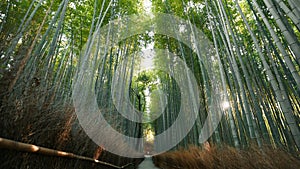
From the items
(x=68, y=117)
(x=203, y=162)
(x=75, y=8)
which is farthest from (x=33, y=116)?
(x=75, y=8)

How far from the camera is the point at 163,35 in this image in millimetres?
5715

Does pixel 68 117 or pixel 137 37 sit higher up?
pixel 137 37

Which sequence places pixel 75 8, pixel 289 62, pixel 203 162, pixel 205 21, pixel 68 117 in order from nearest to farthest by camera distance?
pixel 289 62 → pixel 68 117 → pixel 203 162 → pixel 75 8 → pixel 205 21

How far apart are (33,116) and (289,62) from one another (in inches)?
68.9

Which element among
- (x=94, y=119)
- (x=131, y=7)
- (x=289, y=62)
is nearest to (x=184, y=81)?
(x=131, y=7)

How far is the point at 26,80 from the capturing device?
3.65 ft

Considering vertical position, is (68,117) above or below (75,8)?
below

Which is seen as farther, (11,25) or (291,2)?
(291,2)

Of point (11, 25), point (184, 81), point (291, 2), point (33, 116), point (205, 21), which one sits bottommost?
point (33, 116)

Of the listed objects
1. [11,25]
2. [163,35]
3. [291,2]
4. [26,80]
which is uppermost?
[163,35]

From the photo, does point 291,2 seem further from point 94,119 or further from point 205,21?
point 205,21

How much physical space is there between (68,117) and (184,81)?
4.09m

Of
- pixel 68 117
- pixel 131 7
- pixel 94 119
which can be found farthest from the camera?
pixel 131 7

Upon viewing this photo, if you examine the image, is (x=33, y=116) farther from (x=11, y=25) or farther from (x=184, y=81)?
(x=184, y=81)
